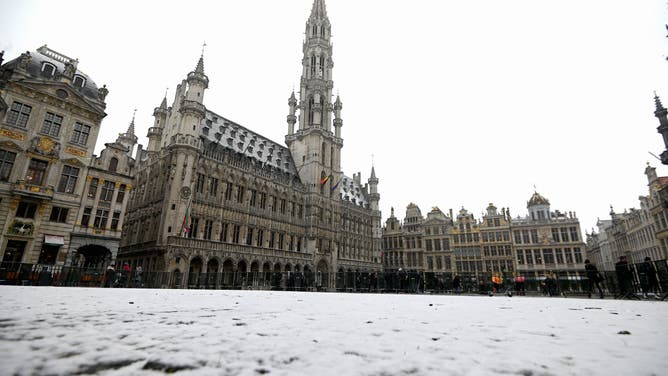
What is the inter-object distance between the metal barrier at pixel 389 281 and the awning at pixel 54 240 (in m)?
5.45

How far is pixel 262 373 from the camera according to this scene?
1.79m

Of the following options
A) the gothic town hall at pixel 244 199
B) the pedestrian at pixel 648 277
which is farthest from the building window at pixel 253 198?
the pedestrian at pixel 648 277

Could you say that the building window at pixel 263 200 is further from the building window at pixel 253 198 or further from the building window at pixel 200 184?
the building window at pixel 200 184

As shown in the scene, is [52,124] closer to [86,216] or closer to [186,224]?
[86,216]

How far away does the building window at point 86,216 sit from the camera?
1063 inches

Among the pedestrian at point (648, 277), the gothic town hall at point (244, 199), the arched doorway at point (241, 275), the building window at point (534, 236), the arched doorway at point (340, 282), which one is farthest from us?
the building window at point (534, 236)

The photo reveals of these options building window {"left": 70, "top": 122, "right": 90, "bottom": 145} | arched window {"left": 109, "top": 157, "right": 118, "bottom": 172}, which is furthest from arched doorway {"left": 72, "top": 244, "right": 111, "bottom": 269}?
building window {"left": 70, "top": 122, "right": 90, "bottom": 145}

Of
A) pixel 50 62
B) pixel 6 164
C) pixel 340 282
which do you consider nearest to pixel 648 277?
pixel 340 282

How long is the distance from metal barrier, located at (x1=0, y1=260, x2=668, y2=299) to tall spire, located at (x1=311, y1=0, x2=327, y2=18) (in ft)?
172

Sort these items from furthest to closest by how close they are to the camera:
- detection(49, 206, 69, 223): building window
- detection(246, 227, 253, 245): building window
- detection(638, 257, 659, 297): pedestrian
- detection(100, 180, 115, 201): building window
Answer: detection(246, 227, 253, 245): building window < detection(100, 180, 115, 201): building window < detection(49, 206, 69, 223): building window < detection(638, 257, 659, 297): pedestrian

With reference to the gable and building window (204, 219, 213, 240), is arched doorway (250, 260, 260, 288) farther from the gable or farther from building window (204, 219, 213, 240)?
the gable

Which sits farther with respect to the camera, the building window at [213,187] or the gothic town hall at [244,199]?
the building window at [213,187]

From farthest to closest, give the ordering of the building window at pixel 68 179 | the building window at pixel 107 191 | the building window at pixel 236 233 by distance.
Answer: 1. the building window at pixel 236 233
2. the building window at pixel 107 191
3. the building window at pixel 68 179

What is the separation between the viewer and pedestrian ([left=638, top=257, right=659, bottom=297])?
40.1 feet
